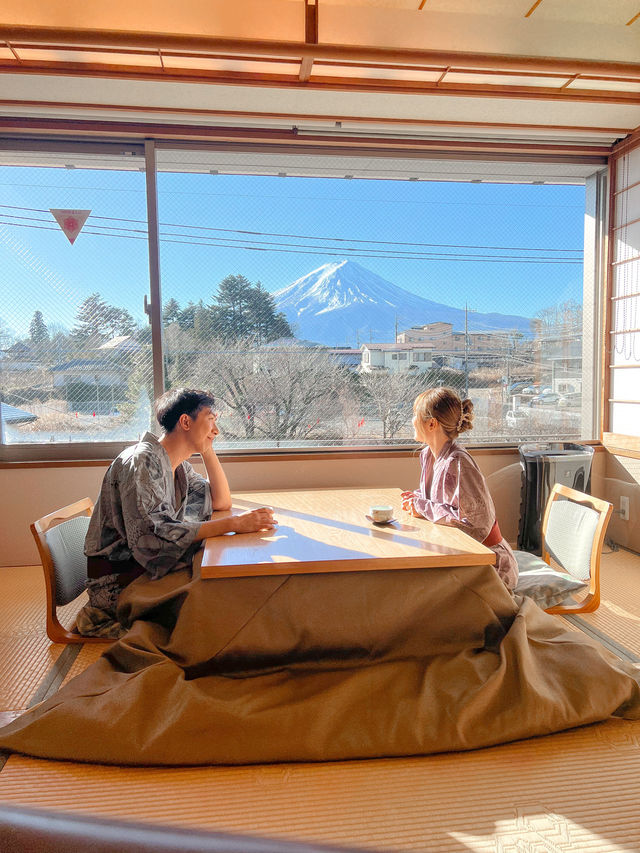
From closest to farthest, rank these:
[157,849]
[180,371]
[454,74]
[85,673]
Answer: [157,849]
[85,673]
[454,74]
[180,371]

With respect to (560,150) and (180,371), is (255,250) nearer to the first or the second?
(180,371)

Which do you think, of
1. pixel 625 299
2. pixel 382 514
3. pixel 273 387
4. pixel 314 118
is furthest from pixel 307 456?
pixel 625 299

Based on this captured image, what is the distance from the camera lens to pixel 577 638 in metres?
1.84

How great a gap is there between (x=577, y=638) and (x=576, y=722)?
291mm

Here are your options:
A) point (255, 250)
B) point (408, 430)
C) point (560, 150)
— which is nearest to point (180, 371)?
point (255, 250)

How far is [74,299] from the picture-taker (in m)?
3.60

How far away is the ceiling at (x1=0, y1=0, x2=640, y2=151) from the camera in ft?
8.33

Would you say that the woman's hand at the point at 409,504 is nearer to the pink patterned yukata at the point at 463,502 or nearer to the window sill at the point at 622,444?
the pink patterned yukata at the point at 463,502

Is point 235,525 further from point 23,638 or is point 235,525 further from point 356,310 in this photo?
point 356,310

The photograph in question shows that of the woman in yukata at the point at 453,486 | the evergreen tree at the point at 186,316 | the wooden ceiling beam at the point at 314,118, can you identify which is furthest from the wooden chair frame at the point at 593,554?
the evergreen tree at the point at 186,316

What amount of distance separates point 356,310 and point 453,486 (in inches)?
76.4

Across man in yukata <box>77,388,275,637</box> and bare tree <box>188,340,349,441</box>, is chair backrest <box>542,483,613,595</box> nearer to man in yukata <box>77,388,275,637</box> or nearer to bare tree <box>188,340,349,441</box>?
man in yukata <box>77,388,275,637</box>

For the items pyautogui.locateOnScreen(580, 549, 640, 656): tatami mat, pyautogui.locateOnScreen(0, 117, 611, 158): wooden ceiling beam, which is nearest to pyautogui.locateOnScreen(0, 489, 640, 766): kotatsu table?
pyautogui.locateOnScreen(580, 549, 640, 656): tatami mat

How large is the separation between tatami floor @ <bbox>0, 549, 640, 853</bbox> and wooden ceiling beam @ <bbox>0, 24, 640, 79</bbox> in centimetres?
277
